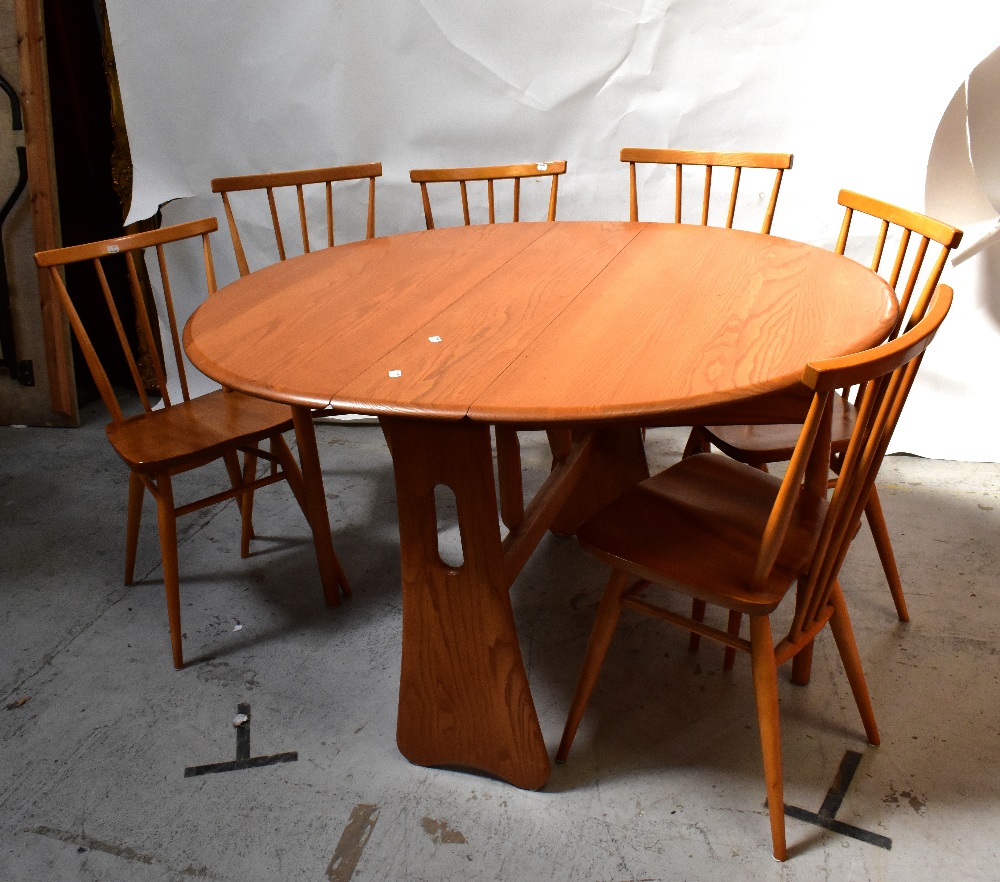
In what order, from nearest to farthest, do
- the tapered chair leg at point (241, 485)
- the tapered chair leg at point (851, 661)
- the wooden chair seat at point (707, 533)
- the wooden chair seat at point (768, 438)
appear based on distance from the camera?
the wooden chair seat at point (707, 533)
the tapered chair leg at point (851, 661)
the wooden chair seat at point (768, 438)
the tapered chair leg at point (241, 485)

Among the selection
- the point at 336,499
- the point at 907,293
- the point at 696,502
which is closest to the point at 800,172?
the point at 907,293

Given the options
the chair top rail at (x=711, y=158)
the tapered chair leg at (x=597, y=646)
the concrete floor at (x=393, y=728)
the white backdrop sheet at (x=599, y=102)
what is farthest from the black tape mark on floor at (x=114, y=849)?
A: the white backdrop sheet at (x=599, y=102)

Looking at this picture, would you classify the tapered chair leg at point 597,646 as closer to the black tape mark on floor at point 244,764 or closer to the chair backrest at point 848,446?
the chair backrest at point 848,446

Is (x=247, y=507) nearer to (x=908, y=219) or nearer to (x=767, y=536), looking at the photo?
(x=767, y=536)

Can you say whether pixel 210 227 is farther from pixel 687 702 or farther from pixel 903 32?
pixel 903 32

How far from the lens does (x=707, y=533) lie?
166 centimetres

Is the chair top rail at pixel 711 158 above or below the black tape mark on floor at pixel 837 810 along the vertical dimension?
above

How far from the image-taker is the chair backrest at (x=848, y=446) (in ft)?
4.02

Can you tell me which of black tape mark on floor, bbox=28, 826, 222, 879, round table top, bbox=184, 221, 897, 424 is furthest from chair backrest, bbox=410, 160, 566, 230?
black tape mark on floor, bbox=28, 826, 222, 879

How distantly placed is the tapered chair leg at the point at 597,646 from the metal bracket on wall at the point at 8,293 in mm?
2626

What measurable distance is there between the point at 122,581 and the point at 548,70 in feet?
6.65

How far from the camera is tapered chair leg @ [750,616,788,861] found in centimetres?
157

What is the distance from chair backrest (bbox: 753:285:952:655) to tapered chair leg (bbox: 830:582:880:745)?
0.31ft

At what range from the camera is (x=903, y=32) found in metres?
2.67
